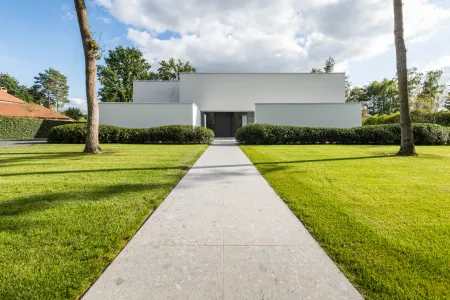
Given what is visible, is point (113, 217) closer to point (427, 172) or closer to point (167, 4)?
point (427, 172)

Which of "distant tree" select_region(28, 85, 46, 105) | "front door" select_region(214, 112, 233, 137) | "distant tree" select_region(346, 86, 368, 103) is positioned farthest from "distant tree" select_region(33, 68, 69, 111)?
"distant tree" select_region(346, 86, 368, 103)

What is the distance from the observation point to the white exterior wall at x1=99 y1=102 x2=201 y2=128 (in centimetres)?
2016

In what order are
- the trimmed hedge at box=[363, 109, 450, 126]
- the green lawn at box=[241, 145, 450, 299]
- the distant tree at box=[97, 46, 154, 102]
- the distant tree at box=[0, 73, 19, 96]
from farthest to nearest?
the distant tree at box=[0, 73, 19, 96] → the distant tree at box=[97, 46, 154, 102] → the trimmed hedge at box=[363, 109, 450, 126] → the green lawn at box=[241, 145, 450, 299]

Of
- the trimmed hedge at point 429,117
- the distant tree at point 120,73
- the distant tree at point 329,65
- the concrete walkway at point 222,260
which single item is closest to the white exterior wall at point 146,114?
the concrete walkway at point 222,260

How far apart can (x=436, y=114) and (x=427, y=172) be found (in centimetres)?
2186

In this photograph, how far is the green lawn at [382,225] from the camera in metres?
1.71

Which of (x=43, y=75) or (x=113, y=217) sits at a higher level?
(x=43, y=75)

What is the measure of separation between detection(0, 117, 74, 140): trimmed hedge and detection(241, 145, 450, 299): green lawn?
83.5ft

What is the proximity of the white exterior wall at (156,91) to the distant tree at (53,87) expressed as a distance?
41807mm

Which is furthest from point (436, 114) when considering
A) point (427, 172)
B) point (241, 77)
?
point (427, 172)

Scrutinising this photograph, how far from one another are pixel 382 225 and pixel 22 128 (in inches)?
1129

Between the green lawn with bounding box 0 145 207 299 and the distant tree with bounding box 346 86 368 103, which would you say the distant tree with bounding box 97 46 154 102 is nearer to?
the green lawn with bounding box 0 145 207 299

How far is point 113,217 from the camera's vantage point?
9.57 feet

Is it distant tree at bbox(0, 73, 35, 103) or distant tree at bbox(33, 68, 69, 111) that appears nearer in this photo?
distant tree at bbox(0, 73, 35, 103)
